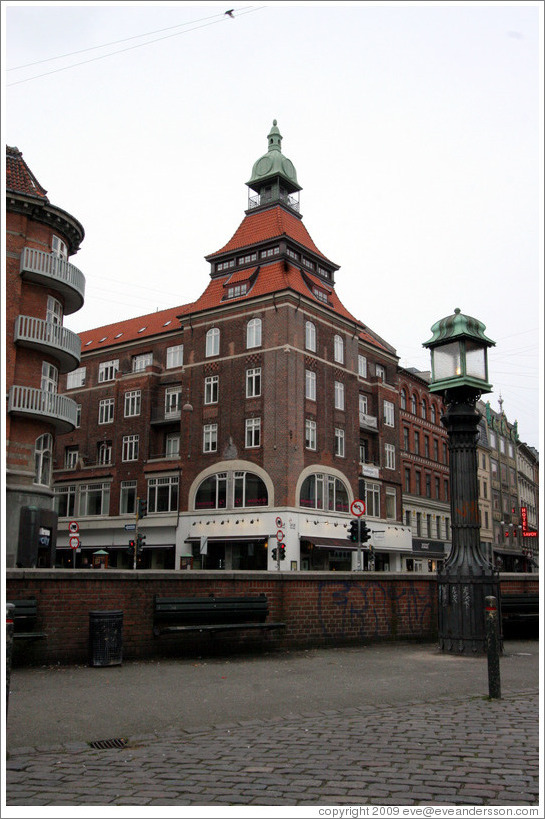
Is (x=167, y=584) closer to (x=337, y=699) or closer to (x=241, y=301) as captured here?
(x=337, y=699)

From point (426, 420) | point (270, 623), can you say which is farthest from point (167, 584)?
point (426, 420)

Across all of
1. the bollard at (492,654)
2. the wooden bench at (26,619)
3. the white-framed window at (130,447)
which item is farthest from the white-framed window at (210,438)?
the bollard at (492,654)

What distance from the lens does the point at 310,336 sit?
42.5m

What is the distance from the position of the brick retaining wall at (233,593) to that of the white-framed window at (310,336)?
26.1 metres

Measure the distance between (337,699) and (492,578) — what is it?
18.3 ft

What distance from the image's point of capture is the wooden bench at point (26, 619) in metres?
10.6

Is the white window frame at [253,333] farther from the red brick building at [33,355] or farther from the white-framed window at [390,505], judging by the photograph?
the red brick building at [33,355]

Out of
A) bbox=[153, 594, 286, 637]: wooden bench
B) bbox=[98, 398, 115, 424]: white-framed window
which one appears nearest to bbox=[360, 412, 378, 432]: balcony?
bbox=[98, 398, 115, 424]: white-framed window

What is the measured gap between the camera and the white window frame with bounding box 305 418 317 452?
134ft

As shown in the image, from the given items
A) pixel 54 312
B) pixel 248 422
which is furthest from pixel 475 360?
pixel 248 422

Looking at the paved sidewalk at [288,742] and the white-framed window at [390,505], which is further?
the white-framed window at [390,505]

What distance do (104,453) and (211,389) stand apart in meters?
10.6

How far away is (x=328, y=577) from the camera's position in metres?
14.4

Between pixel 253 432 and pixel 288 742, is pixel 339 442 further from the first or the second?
pixel 288 742
